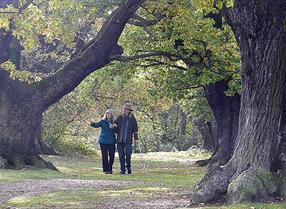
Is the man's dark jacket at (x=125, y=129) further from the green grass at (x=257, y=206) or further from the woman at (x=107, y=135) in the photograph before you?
the green grass at (x=257, y=206)

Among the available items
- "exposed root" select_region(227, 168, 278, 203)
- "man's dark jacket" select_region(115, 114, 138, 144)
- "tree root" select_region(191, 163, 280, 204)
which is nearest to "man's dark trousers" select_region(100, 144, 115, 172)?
"man's dark jacket" select_region(115, 114, 138, 144)

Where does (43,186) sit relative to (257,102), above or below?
below

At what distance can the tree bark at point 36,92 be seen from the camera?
19.5m

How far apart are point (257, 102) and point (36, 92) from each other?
10838mm

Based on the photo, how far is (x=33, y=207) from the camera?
10.6m

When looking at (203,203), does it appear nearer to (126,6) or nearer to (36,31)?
(36,31)

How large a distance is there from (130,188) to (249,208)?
5206 mm

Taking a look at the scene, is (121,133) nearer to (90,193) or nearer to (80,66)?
(80,66)

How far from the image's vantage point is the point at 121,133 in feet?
62.0

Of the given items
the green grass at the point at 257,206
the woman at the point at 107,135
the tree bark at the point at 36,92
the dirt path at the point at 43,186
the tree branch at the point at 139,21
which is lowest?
the green grass at the point at 257,206

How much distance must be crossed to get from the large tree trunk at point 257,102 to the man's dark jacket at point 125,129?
26.3 ft

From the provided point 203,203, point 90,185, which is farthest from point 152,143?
point 203,203

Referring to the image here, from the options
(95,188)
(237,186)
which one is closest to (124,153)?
(95,188)

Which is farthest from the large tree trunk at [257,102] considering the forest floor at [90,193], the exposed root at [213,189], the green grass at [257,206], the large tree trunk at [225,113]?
the large tree trunk at [225,113]
